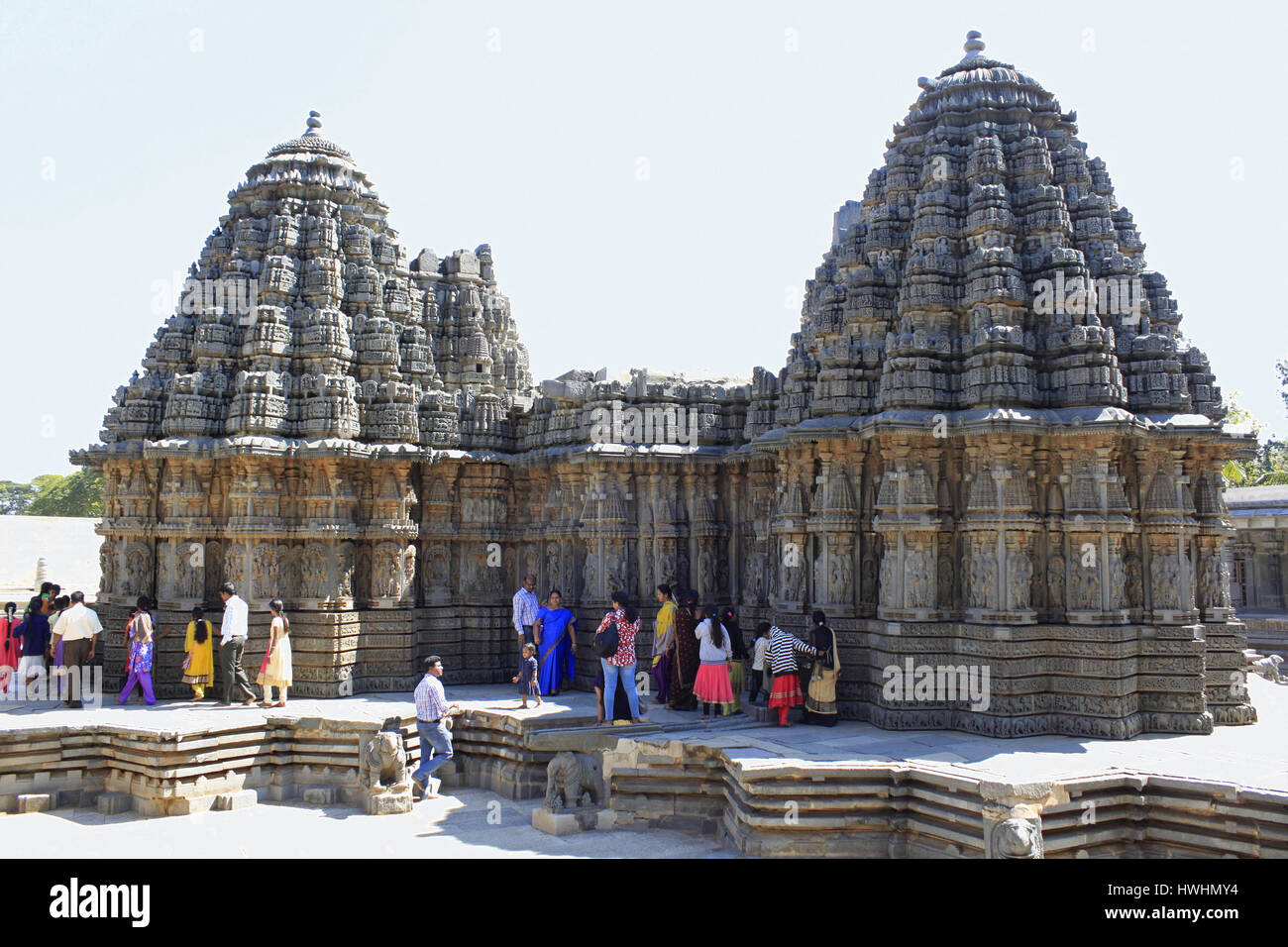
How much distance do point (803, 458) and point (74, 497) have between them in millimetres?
53709

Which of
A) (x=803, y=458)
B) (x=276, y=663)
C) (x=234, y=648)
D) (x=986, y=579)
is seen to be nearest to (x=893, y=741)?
(x=986, y=579)

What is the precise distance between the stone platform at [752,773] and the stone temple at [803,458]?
48.8 inches

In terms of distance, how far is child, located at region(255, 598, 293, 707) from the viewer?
13.3m

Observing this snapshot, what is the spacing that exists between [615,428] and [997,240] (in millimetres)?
6309

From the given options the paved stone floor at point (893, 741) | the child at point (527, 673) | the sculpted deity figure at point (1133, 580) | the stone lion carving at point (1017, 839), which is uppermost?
the sculpted deity figure at point (1133, 580)

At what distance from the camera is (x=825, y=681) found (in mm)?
11711

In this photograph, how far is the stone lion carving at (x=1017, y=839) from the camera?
8094 millimetres

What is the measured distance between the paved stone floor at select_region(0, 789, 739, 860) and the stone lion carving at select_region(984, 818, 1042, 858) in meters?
2.65

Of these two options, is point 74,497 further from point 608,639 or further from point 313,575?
point 608,639

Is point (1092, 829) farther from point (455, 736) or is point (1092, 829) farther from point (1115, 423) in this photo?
point (455, 736)

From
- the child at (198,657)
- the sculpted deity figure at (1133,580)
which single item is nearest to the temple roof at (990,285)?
the sculpted deity figure at (1133,580)

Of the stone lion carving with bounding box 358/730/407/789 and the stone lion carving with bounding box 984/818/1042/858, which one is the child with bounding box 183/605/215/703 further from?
the stone lion carving with bounding box 984/818/1042/858

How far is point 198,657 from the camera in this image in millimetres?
13695

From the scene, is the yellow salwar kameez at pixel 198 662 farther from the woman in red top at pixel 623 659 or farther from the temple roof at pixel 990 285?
the temple roof at pixel 990 285
